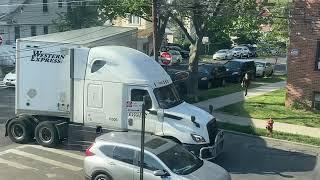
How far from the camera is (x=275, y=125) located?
23188mm

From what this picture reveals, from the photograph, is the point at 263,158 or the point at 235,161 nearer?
the point at 235,161

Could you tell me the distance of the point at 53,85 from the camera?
18938 mm

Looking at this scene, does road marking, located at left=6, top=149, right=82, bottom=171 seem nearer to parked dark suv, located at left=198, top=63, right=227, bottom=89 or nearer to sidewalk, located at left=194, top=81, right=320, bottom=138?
sidewalk, located at left=194, top=81, right=320, bottom=138

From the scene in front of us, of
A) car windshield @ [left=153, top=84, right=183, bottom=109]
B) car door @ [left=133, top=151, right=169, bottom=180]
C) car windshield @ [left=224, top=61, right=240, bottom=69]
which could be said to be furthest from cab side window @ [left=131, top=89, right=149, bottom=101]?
car windshield @ [left=224, top=61, right=240, bottom=69]

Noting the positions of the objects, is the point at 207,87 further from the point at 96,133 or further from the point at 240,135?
the point at 96,133

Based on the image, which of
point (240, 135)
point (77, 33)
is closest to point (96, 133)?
point (77, 33)

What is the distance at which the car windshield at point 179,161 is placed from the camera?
1338 centimetres

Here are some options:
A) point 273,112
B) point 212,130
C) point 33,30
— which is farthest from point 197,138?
point 33,30

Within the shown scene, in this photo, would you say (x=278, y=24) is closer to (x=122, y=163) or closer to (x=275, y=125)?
(x=275, y=125)

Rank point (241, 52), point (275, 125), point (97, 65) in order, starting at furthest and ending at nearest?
point (241, 52) → point (275, 125) → point (97, 65)

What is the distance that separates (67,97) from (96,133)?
1.70 m

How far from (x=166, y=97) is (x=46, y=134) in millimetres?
4560

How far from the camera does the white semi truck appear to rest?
17188 mm

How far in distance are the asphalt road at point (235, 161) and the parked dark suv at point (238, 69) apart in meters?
15.9
